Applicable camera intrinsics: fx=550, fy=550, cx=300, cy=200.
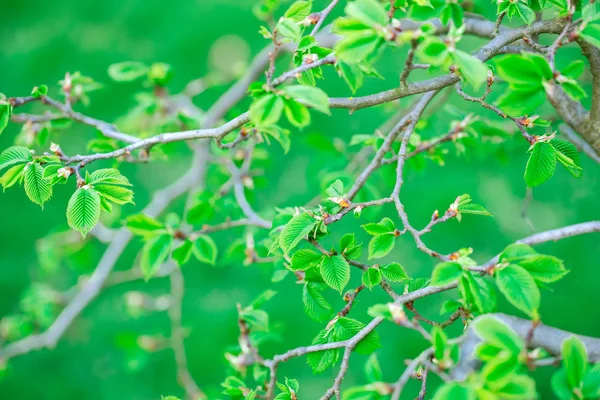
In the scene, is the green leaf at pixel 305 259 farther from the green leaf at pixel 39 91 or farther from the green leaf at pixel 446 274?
the green leaf at pixel 39 91

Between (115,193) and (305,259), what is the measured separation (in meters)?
0.32

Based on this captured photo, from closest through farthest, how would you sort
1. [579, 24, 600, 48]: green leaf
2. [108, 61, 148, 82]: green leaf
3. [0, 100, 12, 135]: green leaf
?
[579, 24, 600, 48]: green leaf, [0, 100, 12, 135]: green leaf, [108, 61, 148, 82]: green leaf

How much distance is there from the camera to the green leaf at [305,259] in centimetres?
88

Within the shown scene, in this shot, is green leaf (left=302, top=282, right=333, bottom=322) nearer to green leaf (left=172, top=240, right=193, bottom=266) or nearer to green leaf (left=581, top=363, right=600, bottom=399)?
green leaf (left=172, top=240, right=193, bottom=266)

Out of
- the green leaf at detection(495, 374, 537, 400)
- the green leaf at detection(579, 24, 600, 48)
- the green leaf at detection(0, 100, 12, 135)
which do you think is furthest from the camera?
the green leaf at detection(0, 100, 12, 135)

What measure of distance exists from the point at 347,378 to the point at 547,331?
3.56 feet

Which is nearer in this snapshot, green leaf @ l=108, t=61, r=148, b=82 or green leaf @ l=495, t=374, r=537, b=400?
green leaf @ l=495, t=374, r=537, b=400

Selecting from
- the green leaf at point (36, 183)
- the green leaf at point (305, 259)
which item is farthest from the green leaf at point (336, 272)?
the green leaf at point (36, 183)

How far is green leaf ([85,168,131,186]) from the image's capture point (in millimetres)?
848

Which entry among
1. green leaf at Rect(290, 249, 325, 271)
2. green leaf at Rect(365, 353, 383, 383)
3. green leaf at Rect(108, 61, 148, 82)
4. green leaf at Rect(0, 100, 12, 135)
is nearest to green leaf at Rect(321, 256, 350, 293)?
green leaf at Rect(290, 249, 325, 271)

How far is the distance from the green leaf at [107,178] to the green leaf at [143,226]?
0.23 metres

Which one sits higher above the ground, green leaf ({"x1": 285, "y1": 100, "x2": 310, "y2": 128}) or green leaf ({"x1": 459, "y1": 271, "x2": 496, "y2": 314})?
green leaf ({"x1": 285, "y1": 100, "x2": 310, "y2": 128})

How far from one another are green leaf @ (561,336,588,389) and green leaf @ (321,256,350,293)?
0.33 m

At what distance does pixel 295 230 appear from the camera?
0.88 metres
